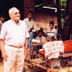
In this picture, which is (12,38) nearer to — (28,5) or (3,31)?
(3,31)

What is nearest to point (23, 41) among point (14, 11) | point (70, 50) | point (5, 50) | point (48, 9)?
point (5, 50)

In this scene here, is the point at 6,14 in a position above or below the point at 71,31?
above

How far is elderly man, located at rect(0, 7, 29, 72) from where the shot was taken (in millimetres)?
3416

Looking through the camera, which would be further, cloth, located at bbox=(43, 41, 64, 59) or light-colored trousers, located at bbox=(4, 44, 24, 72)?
cloth, located at bbox=(43, 41, 64, 59)

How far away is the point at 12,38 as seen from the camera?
3.43m

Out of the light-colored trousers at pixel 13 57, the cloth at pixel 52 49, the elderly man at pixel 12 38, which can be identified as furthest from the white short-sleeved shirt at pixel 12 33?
the cloth at pixel 52 49

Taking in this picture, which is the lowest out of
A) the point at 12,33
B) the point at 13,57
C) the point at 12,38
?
the point at 13,57

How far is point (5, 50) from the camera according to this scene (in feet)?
11.5

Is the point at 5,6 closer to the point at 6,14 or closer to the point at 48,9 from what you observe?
the point at 6,14

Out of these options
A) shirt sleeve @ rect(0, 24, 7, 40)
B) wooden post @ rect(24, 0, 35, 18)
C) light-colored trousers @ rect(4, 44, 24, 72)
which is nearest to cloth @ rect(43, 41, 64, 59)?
light-colored trousers @ rect(4, 44, 24, 72)

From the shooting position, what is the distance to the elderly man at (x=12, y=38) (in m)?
3.42

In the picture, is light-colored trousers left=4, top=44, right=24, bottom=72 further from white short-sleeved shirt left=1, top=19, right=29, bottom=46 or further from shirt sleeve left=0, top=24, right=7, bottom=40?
shirt sleeve left=0, top=24, right=7, bottom=40

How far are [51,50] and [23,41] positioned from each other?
3.19 ft

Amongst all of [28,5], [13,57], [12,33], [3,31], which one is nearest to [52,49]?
[13,57]
